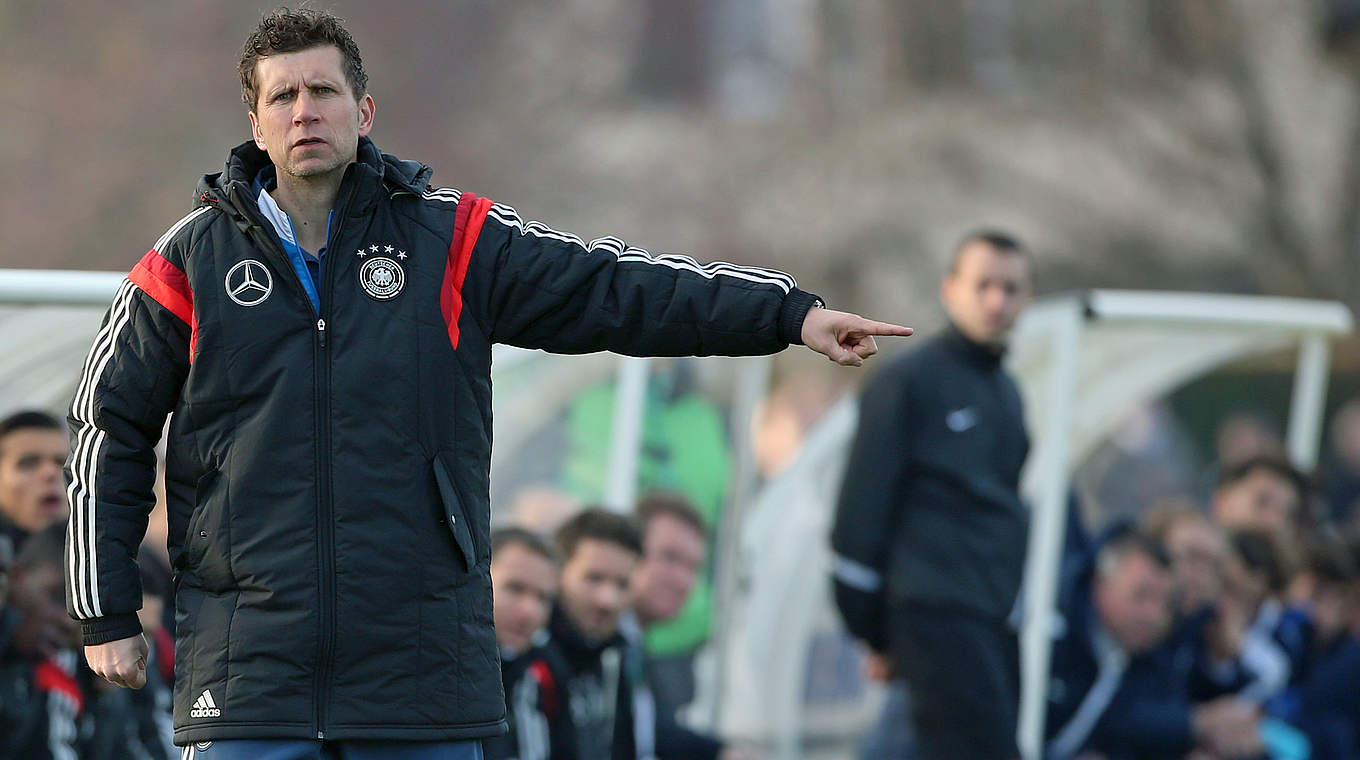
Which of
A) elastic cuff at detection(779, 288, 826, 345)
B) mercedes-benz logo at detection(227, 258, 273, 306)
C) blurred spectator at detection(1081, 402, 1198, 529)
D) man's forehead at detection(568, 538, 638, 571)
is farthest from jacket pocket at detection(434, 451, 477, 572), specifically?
blurred spectator at detection(1081, 402, 1198, 529)

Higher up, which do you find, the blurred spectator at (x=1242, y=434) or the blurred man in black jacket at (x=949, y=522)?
the blurred spectator at (x=1242, y=434)

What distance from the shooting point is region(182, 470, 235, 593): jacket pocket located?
3.77m

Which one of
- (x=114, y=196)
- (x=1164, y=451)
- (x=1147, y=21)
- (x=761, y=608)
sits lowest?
Answer: (x=761, y=608)

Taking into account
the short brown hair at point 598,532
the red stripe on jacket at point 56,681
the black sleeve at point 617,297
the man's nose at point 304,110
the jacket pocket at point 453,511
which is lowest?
the red stripe on jacket at point 56,681

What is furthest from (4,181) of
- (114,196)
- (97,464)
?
(97,464)

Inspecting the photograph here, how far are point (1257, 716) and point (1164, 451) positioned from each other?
563 centimetres

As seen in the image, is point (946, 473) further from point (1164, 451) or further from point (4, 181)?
point (4, 181)

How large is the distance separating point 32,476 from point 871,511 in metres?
2.75

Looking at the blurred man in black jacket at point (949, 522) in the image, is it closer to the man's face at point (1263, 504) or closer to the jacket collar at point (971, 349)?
the jacket collar at point (971, 349)

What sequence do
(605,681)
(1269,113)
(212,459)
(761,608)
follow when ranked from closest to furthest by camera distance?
(212,459), (605,681), (761,608), (1269,113)

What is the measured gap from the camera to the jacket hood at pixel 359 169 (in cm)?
388

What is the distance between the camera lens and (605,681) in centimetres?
670

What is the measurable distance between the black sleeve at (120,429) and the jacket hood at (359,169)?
0.11m

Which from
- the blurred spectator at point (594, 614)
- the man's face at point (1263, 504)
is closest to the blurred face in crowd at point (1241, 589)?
the man's face at point (1263, 504)
